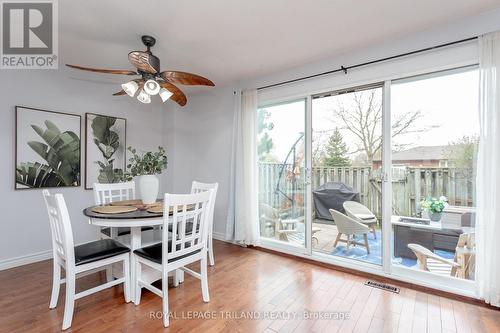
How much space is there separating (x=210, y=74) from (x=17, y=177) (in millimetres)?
2647

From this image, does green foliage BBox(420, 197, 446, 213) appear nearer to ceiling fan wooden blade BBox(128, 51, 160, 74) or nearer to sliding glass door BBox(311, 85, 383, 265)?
sliding glass door BBox(311, 85, 383, 265)

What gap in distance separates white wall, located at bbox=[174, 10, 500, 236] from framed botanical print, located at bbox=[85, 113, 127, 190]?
0.97 metres

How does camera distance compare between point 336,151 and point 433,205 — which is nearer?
point 433,205

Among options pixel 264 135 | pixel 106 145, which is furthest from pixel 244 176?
pixel 106 145

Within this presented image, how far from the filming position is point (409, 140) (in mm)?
2527

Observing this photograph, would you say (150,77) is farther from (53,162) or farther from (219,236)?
(219,236)

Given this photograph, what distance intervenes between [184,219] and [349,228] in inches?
78.4

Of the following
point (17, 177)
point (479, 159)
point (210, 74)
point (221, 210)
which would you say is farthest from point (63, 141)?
point (479, 159)

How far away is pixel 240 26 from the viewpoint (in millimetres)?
2252

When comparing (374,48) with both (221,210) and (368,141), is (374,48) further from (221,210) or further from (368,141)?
(221,210)

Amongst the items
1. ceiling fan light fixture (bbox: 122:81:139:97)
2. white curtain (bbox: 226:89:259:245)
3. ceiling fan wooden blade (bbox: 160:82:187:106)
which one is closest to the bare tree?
white curtain (bbox: 226:89:259:245)

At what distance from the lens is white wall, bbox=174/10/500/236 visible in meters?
2.46

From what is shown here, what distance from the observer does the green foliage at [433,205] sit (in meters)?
2.38

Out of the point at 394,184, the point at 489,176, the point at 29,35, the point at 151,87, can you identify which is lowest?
the point at 394,184
